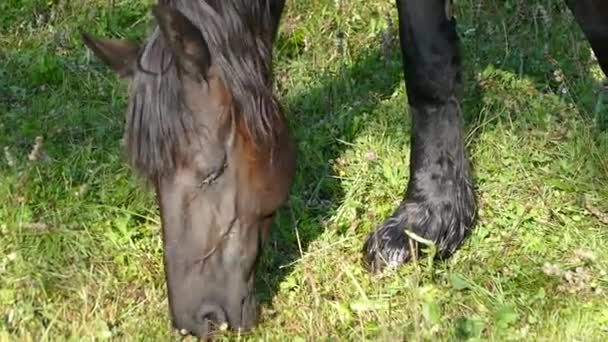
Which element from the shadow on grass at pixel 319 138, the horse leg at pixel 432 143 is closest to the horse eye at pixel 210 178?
the shadow on grass at pixel 319 138

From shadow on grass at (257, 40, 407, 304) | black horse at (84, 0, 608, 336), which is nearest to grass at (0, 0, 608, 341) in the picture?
shadow on grass at (257, 40, 407, 304)

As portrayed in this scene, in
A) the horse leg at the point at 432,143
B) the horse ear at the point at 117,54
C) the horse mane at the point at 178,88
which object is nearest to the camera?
the horse mane at the point at 178,88

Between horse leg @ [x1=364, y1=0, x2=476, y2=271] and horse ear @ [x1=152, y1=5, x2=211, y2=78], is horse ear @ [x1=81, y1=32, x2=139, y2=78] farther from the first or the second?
horse leg @ [x1=364, y1=0, x2=476, y2=271]

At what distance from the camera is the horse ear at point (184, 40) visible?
2.70 metres

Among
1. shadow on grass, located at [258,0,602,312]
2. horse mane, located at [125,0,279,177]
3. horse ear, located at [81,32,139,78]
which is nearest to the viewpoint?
horse mane, located at [125,0,279,177]

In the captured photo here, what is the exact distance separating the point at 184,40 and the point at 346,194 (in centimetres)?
135

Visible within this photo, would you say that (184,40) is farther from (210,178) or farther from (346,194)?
(346,194)

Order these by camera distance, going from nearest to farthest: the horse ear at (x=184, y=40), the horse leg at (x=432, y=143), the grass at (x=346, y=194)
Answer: the horse ear at (x=184, y=40)
the grass at (x=346, y=194)
the horse leg at (x=432, y=143)

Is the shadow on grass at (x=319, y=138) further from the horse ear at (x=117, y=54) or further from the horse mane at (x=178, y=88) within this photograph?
the horse ear at (x=117, y=54)

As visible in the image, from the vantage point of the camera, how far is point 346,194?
157 inches

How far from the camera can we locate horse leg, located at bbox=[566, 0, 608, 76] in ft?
10.9

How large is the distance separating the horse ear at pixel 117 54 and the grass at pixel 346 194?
33 cm

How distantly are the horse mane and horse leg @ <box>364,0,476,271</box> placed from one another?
0.87 m

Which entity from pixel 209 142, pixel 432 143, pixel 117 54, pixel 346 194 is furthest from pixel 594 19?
pixel 117 54
